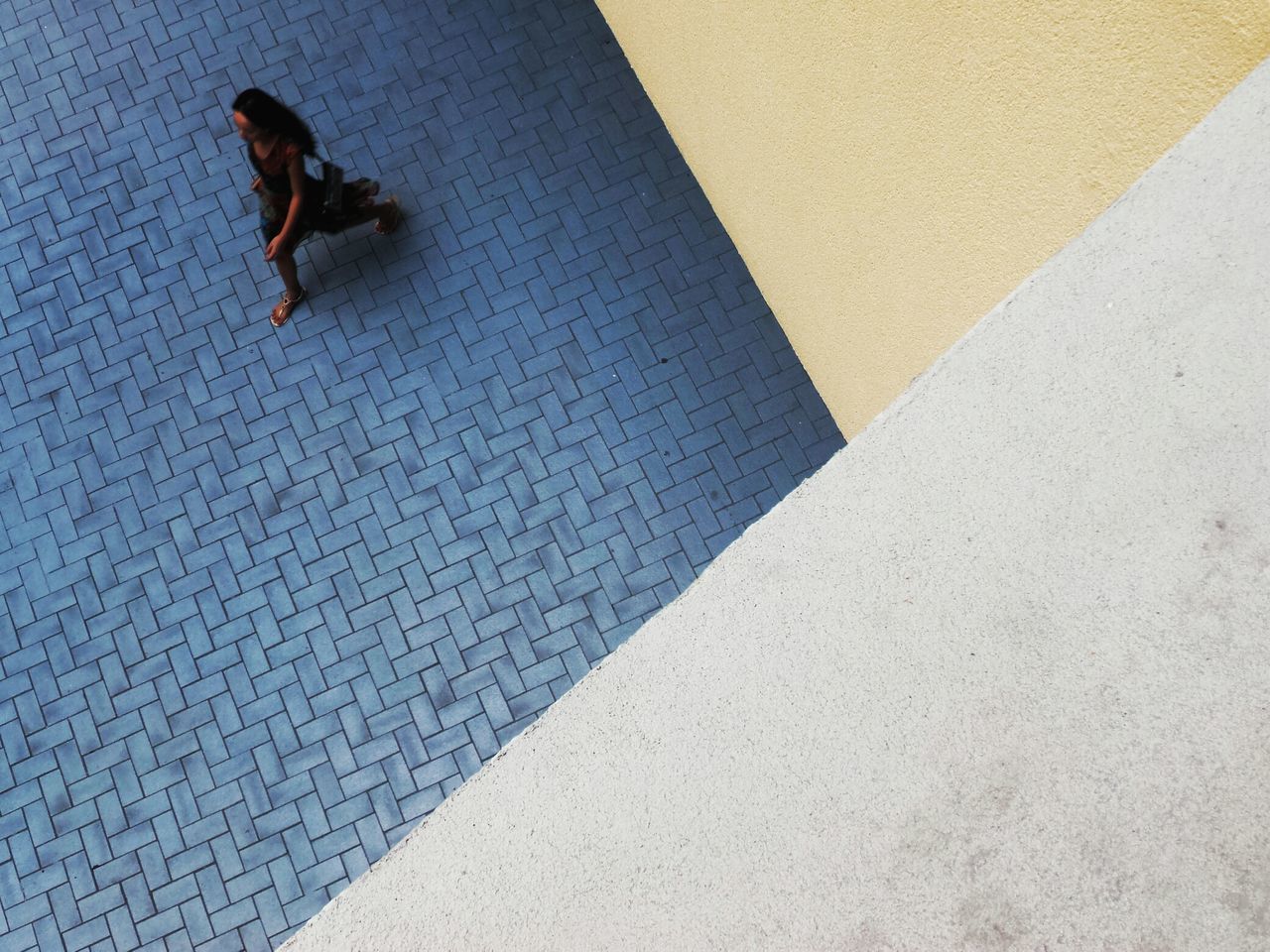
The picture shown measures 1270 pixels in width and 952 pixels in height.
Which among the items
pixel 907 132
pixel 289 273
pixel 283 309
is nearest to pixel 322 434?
pixel 283 309

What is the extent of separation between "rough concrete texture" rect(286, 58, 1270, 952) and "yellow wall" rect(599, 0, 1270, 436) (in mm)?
712

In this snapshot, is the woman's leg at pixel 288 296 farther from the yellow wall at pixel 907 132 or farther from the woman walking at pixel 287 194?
the yellow wall at pixel 907 132

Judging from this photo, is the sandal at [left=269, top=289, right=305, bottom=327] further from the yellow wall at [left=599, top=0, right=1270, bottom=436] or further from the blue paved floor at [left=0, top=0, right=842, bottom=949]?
the yellow wall at [left=599, top=0, right=1270, bottom=436]

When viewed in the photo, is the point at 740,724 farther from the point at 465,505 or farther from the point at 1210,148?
the point at 465,505

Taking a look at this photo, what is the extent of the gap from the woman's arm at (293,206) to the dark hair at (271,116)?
0.24 feet

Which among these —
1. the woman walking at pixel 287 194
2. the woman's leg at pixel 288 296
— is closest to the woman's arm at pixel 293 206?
the woman walking at pixel 287 194

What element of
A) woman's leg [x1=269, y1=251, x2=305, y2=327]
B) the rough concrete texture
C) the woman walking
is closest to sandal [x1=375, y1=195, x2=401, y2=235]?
the woman walking

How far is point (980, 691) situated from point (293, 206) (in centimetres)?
447

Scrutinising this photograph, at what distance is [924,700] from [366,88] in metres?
5.53

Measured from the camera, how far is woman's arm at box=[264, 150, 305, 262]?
16.3ft

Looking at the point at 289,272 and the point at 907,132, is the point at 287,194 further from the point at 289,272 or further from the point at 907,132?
the point at 907,132

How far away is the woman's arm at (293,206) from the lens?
16.3 ft

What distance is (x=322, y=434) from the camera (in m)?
5.35

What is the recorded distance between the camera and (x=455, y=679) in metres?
4.95
